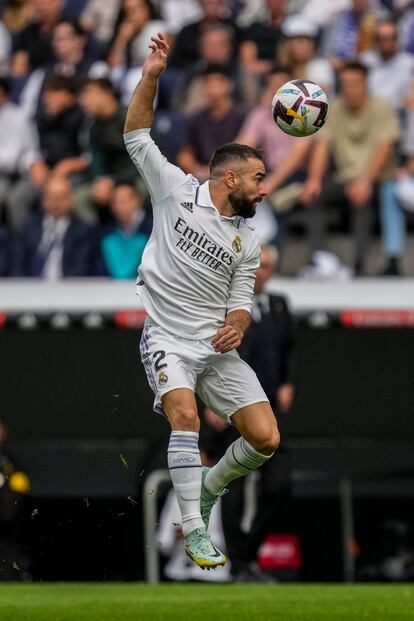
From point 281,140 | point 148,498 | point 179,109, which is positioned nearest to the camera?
point 148,498

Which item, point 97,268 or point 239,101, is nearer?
point 97,268

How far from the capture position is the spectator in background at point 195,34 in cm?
1775

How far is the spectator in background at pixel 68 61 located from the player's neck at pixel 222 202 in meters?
8.62

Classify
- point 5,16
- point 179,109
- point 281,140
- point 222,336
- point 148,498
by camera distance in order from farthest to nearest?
1. point 5,16
2. point 179,109
3. point 281,140
4. point 148,498
5. point 222,336

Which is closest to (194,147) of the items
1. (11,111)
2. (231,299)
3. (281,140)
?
(281,140)

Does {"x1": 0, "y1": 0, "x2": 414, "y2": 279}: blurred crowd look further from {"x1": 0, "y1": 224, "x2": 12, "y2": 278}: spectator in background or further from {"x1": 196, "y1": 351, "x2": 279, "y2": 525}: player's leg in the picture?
{"x1": 196, "y1": 351, "x2": 279, "y2": 525}: player's leg

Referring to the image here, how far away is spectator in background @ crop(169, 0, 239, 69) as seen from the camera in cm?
1775

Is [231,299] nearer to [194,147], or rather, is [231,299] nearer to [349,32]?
[194,147]

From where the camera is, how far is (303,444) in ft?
49.8

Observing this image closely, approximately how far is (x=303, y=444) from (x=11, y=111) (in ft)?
17.7

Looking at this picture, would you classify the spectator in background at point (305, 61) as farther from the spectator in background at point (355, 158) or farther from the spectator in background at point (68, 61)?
the spectator in background at point (68, 61)

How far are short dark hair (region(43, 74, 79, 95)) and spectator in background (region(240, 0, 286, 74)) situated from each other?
1935 mm

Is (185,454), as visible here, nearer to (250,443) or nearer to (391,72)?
(250,443)

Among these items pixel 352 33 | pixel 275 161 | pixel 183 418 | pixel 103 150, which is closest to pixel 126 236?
pixel 103 150
